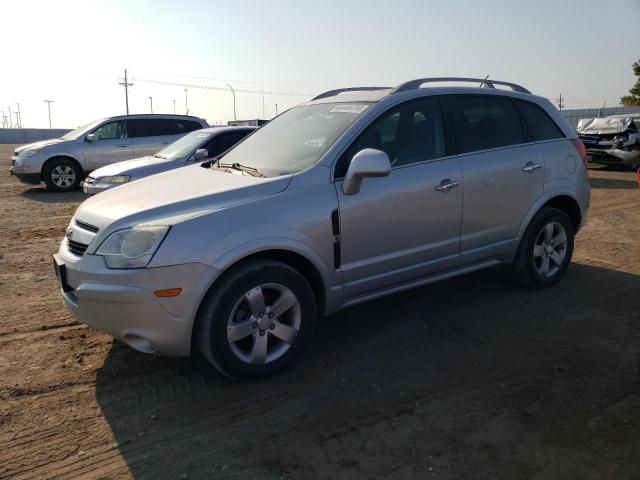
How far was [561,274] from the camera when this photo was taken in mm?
5273

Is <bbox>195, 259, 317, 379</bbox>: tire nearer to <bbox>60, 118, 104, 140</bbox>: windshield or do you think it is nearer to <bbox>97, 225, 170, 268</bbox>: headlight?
<bbox>97, 225, 170, 268</bbox>: headlight

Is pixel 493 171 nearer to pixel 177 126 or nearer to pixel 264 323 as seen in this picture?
pixel 264 323

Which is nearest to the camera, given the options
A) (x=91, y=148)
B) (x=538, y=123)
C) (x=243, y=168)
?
(x=243, y=168)

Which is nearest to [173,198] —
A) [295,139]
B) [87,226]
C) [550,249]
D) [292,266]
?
[87,226]

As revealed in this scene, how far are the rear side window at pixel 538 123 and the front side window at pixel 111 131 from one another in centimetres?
1028

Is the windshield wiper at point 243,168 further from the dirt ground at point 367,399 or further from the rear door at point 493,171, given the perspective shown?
the rear door at point 493,171

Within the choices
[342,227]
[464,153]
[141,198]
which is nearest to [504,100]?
[464,153]

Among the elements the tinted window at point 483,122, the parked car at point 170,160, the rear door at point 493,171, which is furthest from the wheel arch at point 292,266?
the parked car at point 170,160

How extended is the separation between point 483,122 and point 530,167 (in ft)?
1.94

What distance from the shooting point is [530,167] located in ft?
15.7

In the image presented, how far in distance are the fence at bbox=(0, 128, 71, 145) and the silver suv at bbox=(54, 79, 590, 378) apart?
211 feet

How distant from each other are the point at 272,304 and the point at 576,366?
2.07 meters

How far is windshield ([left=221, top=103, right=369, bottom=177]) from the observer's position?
3896 mm

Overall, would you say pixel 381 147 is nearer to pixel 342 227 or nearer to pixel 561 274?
pixel 342 227
